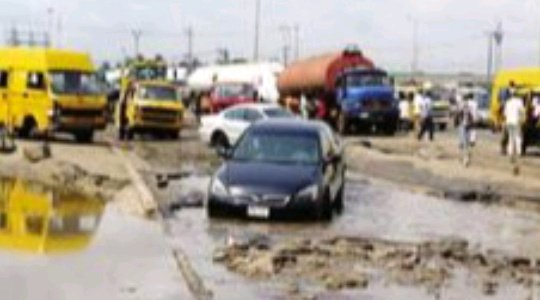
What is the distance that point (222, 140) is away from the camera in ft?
122

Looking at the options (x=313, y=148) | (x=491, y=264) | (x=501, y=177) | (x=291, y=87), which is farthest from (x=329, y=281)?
(x=291, y=87)

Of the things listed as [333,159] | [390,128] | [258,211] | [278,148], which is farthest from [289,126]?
[390,128]

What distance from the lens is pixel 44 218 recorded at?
20516 millimetres

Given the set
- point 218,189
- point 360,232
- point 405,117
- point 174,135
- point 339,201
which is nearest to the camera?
point 360,232

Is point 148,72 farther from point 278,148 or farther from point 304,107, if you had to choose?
point 278,148

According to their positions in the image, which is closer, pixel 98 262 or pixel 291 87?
pixel 98 262

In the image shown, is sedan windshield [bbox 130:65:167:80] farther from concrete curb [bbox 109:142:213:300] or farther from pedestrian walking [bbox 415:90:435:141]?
concrete curb [bbox 109:142:213:300]

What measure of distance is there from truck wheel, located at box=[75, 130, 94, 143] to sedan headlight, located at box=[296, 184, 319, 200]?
21.4 m

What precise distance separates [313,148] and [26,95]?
63.7ft

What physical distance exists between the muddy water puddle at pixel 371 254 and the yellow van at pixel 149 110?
22.4 m

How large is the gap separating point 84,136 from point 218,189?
21.6 meters

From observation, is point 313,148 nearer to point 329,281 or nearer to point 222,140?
point 329,281

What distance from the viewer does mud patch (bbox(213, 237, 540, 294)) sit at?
45.9ft

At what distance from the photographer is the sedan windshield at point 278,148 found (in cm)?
2047
